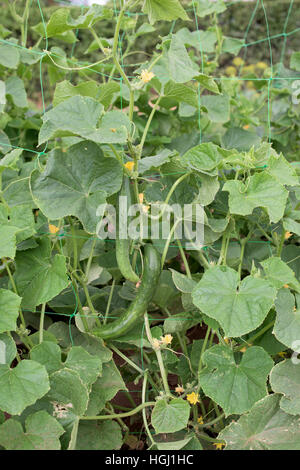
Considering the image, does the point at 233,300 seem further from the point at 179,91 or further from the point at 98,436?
the point at 179,91

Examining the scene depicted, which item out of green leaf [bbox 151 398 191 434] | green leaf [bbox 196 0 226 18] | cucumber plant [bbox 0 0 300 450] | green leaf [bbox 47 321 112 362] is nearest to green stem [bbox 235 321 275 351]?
cucumber plant [bbox 0 0 300 450]

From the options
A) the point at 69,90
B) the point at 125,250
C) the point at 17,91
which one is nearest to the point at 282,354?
the point at 125,250

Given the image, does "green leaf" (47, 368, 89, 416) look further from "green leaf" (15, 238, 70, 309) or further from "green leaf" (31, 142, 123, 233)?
"green leaf" (31, 142, 123, 233)

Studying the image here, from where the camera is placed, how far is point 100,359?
1.17m

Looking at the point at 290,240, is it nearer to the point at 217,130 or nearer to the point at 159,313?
the point at 159,313

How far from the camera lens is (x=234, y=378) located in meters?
1.11

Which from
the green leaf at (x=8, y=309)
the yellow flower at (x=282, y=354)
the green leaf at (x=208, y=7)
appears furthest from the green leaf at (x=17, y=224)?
the green leaf at (x=208, y=7)

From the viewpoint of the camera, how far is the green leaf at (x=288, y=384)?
3.60 feet

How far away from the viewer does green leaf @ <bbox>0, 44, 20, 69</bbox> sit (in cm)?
176

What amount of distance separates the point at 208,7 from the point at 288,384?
1.51 metres

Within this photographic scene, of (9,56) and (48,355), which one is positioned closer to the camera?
(48,355)

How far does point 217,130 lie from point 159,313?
1016 millimetres

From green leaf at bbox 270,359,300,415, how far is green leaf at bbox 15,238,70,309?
51 cm

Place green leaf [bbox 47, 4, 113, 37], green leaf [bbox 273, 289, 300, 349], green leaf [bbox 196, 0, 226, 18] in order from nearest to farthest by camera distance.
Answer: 1. green leaf [bbox 273, 289, 300, 349]
2. green leaf [bbox 47, 4, 113, 37]
3. green leaf [bbox 196, 0, 226, 18]
